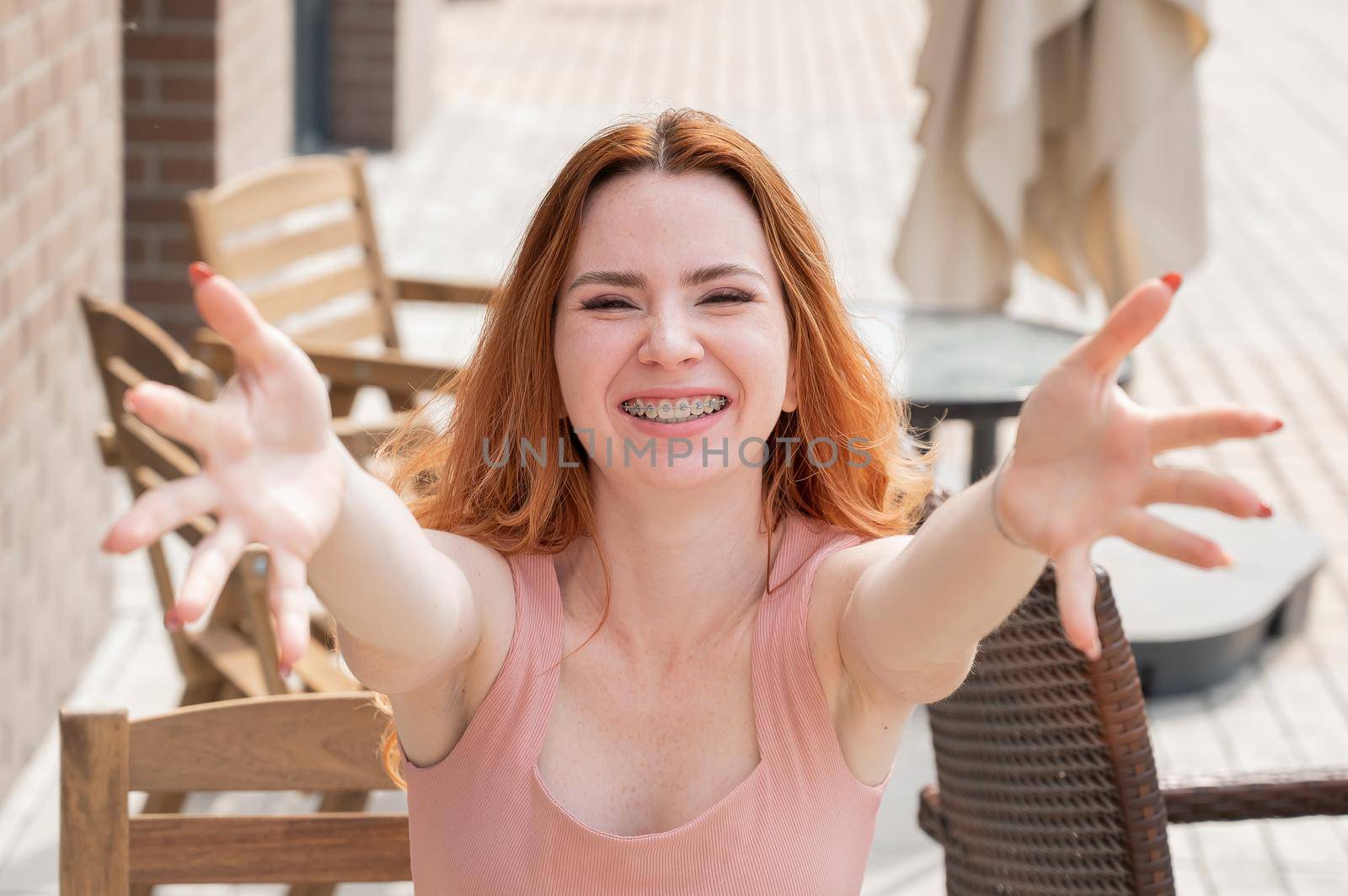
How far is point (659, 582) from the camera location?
1751 millimetres

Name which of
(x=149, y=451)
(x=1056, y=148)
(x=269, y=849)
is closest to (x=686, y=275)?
(x=269, y=849)

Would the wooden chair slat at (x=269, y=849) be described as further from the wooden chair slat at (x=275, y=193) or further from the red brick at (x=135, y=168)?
the red brick at (x=135, y=168)

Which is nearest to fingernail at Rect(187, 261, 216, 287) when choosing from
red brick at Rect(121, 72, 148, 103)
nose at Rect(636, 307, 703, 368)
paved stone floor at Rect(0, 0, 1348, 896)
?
nose at Rect(636, 307, 703, 368)

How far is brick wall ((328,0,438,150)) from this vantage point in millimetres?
9250

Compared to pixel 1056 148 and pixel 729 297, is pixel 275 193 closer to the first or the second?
pixel 1056 148

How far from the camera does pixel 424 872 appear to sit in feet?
Answer: 5.70

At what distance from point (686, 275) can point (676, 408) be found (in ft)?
0.44

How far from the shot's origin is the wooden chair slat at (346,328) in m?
4.38

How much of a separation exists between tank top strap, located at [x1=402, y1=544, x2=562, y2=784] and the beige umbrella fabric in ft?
8.90

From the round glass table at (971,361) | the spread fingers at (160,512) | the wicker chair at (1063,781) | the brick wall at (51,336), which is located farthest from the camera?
the round glass table at (971,361)

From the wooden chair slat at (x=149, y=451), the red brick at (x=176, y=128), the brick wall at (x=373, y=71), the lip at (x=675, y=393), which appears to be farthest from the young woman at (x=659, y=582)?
the brick wall at (x=373, y=71)

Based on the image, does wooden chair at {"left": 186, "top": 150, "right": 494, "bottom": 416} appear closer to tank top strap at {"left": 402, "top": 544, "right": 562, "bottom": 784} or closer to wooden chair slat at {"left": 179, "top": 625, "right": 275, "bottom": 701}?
wooden chair slat at {"left": 179, "top": 625, "right": 275, "bottom": 701}

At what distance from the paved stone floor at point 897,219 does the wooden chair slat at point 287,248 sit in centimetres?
61

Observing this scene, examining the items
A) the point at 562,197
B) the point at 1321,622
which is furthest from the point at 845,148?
the point at 562,197
